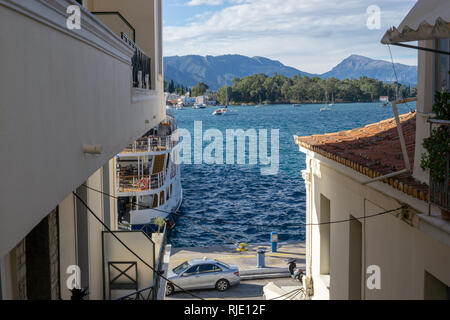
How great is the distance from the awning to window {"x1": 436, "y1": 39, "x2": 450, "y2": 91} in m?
1.21

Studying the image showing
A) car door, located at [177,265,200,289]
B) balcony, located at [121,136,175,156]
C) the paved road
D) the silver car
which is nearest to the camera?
Result: the paved road

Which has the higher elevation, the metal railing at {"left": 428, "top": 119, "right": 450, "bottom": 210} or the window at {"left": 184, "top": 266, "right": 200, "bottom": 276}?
the metal railing at {"left": 428, "top": 119, "right": 450, "bottom": 210}

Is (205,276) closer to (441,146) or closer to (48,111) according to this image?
(441,146)

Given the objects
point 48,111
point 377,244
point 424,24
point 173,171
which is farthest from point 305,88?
point 48,111

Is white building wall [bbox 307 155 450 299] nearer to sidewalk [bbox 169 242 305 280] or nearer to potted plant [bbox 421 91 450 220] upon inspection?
potted plant [bbox 421 91 450 220]

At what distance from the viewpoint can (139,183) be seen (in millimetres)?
36156

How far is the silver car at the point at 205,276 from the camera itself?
20844 millimetres

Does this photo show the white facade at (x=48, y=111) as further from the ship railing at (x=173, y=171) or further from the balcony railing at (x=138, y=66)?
the ship railing at (x=173, y=171)

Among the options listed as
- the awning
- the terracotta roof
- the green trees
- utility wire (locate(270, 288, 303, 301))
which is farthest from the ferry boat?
the green trees

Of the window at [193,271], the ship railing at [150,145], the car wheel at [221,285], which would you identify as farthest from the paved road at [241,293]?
the ship railing at [150,145]

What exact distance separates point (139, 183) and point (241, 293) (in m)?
17.3

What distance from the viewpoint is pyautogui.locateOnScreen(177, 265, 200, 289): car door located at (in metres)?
20.7

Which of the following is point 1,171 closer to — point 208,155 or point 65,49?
point 65,49

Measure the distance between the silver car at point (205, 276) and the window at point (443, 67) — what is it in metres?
16.0
